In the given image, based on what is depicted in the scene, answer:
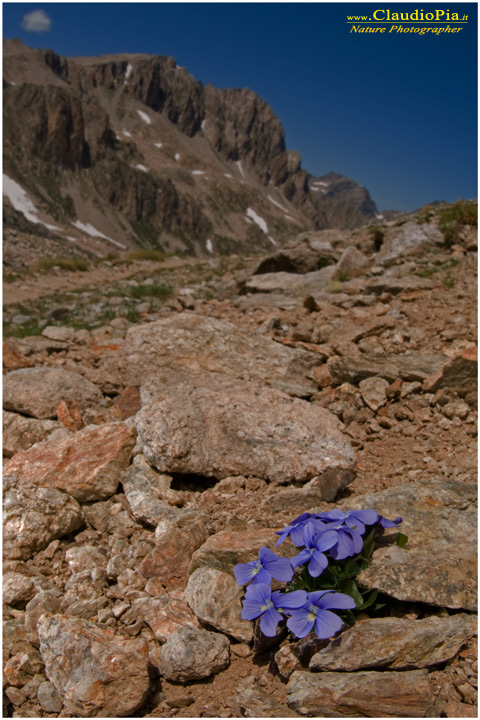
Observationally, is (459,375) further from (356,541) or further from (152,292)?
(152,292)

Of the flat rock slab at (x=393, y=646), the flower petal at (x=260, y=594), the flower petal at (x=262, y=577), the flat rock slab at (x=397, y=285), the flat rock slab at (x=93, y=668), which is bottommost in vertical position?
the flat rock slab at (x=93, y=668)

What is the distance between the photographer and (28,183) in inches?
4579

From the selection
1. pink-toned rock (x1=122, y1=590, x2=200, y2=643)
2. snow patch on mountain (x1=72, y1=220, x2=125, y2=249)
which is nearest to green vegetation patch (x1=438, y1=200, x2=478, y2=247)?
pink-toned rock (x1=122, y1=590, x2=200, y2=643)

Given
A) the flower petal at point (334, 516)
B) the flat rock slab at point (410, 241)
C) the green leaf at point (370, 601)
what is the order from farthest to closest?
the flat rock slab at point (410, 241) < the flower petal at point (334, 516) < the green leaf at point (370, 601)

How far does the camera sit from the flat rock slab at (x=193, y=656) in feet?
7.66

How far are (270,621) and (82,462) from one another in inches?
80.7

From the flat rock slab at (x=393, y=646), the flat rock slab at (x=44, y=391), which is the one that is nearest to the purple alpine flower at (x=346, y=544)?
the flat rock slab at (x=393, y=646)

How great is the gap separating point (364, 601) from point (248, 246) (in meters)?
194

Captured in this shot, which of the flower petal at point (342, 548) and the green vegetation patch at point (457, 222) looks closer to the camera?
the flower petal at point (342, 548)

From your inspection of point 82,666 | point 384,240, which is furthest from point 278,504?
point 384,240

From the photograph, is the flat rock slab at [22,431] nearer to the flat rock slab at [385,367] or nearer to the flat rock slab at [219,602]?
the flat rock slab at [219,602]

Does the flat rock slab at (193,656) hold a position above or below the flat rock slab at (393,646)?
below

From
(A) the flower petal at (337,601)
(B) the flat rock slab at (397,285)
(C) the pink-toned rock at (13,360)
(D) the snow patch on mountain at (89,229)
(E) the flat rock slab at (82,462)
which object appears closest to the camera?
(A) the flower petal at (337,601)

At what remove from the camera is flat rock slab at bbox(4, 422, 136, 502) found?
3629mm
